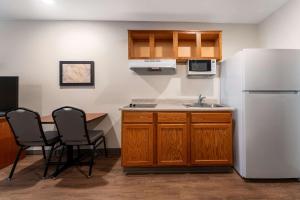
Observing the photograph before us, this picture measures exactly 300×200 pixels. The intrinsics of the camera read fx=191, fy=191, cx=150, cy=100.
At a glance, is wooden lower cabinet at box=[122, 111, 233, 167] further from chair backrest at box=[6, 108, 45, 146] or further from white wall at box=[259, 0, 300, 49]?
white wall at box=[259, 0, 300, 49]

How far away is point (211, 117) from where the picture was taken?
2.57 metres

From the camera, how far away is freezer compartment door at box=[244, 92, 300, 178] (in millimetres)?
2283

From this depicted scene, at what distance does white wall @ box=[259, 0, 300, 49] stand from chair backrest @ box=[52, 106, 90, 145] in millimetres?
2939

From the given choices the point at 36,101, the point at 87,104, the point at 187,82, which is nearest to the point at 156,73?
the point at 187,82

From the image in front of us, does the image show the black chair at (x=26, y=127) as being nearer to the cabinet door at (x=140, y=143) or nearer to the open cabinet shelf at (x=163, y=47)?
the cabinet door at (x=140, y=143)

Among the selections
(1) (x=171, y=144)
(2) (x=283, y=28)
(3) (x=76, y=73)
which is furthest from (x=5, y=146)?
(2) (x=283, y=28)

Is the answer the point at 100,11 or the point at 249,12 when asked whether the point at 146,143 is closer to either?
the point at 100,11

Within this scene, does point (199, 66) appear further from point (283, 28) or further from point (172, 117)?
point (283, 28)

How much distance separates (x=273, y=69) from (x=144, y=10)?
6.50 ft

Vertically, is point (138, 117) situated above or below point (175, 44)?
A: below

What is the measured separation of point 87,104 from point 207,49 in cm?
234

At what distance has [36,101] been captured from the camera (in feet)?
10.9

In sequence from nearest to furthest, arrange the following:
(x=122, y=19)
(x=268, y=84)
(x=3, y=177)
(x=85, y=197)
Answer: (x=85, y=197) < (x=268, y=84) < (x=3, y=177) < (x=122, y=19)

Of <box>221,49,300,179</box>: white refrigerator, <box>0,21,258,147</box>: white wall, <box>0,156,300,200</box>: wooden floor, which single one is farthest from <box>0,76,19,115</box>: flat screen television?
<box>221,49,300,179</box>: white refrigerator
